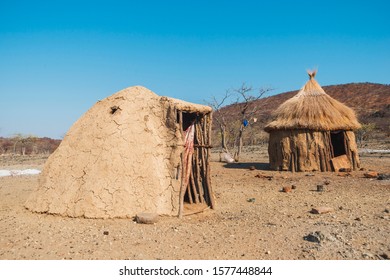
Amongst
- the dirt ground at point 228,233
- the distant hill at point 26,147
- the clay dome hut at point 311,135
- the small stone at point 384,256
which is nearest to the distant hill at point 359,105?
the clay dome hut at point 311,135

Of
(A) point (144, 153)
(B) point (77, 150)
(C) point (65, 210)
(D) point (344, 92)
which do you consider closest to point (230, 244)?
(A) point (144, 153)

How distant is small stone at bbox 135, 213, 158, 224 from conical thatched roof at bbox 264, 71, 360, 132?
8.56 meters

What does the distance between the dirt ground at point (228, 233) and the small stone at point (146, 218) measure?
0.10m

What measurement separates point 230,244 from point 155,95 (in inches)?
157

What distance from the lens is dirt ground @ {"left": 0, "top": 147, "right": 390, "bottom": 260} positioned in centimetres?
471

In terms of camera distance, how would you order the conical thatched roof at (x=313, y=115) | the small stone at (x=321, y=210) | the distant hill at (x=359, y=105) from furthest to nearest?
the distant hill at (x=359, y=105) < the conical thatched roof at (x=313, y=115) < the small stone at (x=321, y=210)

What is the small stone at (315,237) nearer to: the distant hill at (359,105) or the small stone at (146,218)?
the small stone at (146,218)

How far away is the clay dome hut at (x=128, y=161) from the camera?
654 centimetres

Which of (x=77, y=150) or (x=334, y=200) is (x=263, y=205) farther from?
(x=77, y=150)

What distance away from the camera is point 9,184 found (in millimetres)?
11844

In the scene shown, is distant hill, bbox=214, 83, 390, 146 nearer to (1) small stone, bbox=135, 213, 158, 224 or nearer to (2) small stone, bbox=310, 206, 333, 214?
(2) small stone, bbox=310, 206, 333, 214

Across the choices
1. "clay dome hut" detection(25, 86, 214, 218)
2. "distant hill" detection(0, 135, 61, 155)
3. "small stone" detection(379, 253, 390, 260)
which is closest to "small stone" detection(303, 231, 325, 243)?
"small stone" detection(379, 253, 390, 260)

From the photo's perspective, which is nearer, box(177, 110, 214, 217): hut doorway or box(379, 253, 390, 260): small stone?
box(379, 253, 390, 260): small stone
